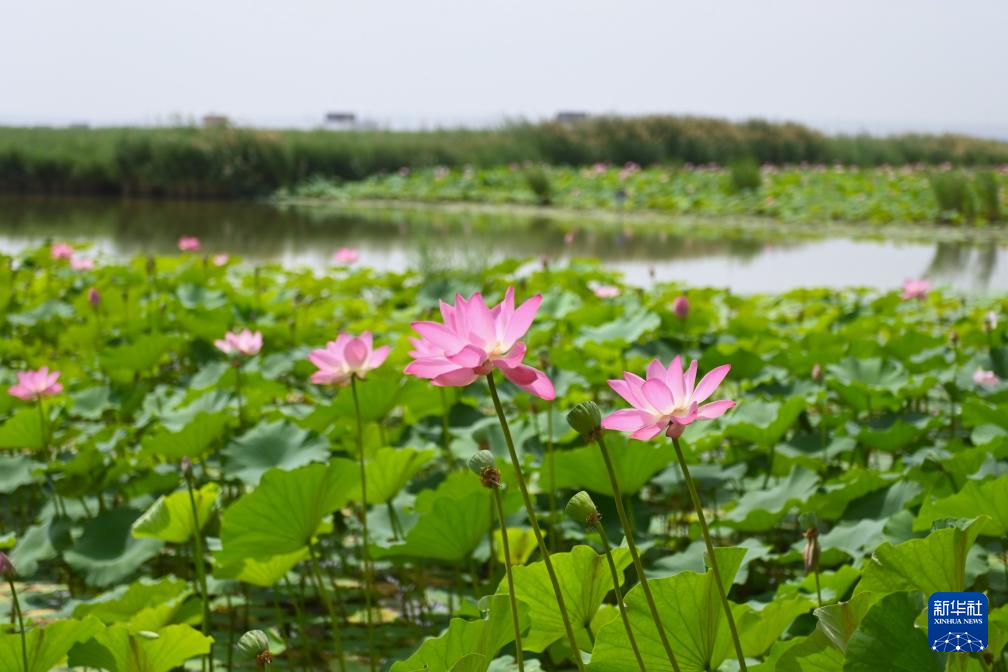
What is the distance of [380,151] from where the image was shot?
17.8m

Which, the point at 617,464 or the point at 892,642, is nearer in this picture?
the point at 892,642

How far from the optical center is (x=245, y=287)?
4570 millimetres

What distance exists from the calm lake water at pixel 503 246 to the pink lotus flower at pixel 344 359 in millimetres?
3617

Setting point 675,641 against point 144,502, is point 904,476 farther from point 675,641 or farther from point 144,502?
point 144,502

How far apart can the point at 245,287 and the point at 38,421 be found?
231 cm

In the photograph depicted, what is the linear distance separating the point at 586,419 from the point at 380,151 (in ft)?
56.9

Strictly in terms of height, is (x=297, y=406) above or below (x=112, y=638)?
below

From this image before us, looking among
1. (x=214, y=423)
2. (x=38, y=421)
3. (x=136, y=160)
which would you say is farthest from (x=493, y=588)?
(x=136, y=160)

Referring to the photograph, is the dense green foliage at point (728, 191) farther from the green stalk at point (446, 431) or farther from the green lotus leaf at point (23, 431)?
the green lotus leaf at point (23, 431)

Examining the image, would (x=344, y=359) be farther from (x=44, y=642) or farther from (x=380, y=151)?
(x=380, y=151)

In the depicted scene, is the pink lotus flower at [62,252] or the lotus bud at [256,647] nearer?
the lotus bud at [256,647]

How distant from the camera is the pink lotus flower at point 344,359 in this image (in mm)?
1576

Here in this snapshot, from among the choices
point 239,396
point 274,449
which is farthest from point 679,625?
point 239,396

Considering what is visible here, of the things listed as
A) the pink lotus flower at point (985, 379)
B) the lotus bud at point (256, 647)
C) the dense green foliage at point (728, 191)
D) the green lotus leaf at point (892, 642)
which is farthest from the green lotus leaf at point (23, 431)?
the dense green foliage at point (728, 191)
